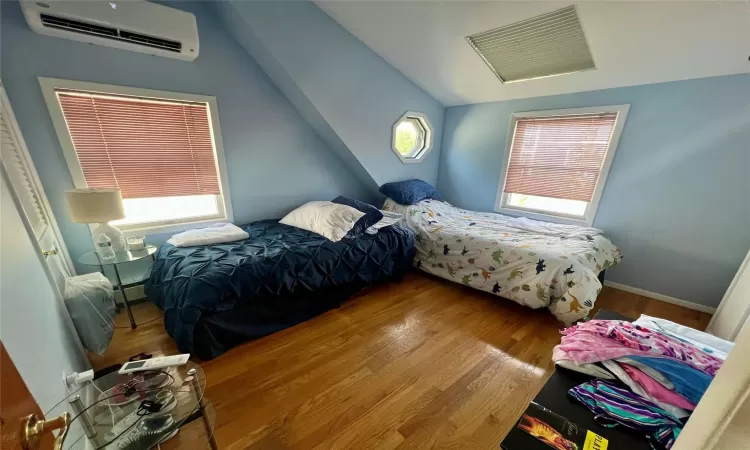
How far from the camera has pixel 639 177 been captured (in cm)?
251

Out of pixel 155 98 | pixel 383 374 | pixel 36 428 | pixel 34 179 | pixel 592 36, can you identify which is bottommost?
pixel 383 374

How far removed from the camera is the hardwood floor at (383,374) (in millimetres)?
1253

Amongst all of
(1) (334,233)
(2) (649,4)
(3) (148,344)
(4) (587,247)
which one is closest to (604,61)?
(2) (649,4)

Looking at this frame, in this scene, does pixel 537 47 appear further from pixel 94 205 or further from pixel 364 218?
pixel 94 205

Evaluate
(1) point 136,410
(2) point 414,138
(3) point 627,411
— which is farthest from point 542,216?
(1) point 136,410

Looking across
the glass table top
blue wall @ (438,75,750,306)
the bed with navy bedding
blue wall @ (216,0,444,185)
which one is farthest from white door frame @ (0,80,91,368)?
blue wall @ (438,75,750,306)

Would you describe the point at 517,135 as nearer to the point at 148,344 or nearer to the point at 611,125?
the point at 611,125

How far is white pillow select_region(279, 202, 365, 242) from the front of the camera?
2.28 meters

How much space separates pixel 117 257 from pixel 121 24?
4.97 ft

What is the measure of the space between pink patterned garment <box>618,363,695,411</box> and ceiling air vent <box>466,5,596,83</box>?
230cm

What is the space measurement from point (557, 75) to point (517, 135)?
0.76 m

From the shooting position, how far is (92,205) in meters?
1.60

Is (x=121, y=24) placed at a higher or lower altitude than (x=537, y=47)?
lower

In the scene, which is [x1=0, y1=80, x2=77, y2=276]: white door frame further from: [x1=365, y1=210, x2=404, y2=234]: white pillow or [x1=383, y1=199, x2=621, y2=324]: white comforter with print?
[x1=383, y1=199, x2=621, y2=324]: white comforter with print
